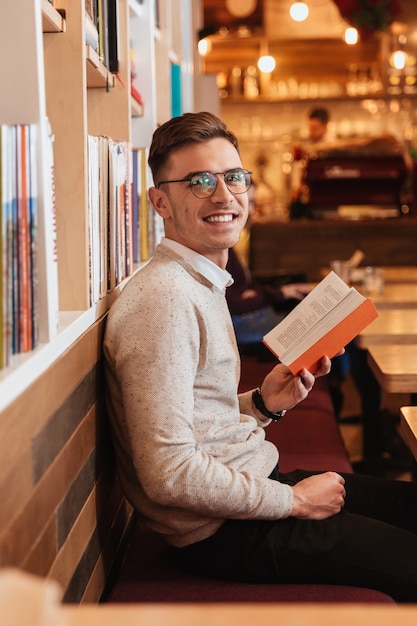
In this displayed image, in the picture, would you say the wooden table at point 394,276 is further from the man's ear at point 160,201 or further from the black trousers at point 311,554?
the black trousers at point 311,554

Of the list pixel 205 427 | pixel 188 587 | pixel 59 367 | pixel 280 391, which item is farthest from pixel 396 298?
pixel 59 367

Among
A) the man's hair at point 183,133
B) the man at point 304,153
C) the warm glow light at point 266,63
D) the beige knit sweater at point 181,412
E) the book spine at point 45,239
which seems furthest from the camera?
the warm glow light at point 266,63

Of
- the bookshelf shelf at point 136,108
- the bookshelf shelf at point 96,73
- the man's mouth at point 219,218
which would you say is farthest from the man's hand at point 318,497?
the bookshelf shelf at point 136,108

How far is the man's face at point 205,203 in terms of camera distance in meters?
1.75

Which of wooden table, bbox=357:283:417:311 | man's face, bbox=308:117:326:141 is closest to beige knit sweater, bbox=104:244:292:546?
wooden table, bbox=357:283:417:311

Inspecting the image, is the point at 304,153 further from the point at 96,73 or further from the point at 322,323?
the point at 322,323

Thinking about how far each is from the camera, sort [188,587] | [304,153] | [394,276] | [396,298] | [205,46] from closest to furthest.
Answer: [188,587] < [396,298] < [394,276] < [304,153] < [205,46]

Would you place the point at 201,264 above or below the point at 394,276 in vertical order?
above

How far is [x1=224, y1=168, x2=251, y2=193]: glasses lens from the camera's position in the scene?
1768 millimetres

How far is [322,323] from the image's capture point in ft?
5.79

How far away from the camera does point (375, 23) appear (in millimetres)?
6871

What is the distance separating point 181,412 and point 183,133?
0.57 meters

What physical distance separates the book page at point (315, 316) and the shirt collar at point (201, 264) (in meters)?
0.14

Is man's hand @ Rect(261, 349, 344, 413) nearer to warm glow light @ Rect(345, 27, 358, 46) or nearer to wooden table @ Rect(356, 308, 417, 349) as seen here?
wooden table @ Rect(356, 308, 417, 349)
